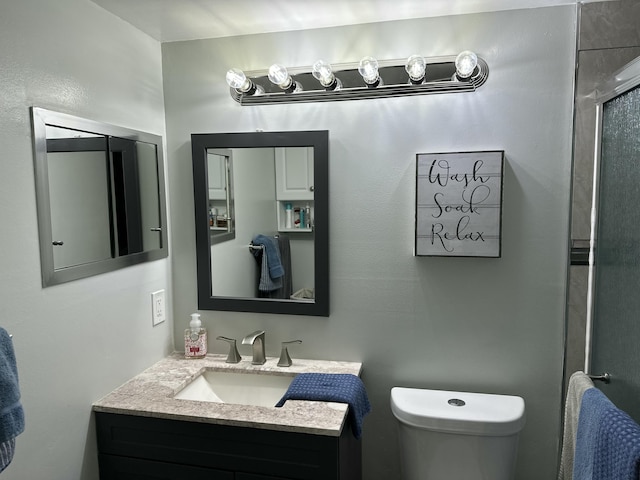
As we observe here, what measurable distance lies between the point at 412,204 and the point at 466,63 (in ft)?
1.71

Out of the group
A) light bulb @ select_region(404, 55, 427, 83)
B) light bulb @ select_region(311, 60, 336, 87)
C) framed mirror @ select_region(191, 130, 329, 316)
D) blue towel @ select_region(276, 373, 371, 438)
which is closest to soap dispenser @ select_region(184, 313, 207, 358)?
framed mirror @ select_region(191, 130, 329, 316)

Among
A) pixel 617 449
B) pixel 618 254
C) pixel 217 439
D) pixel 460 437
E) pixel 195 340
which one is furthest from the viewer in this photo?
pixel 195 340

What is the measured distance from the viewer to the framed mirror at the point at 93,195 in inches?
54.2

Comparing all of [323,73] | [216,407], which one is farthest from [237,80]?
[216,407]

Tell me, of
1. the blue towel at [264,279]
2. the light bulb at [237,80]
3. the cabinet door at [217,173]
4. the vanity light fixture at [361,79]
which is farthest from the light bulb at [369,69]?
the blue towel at [264,279]

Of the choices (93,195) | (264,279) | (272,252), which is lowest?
(264,279)

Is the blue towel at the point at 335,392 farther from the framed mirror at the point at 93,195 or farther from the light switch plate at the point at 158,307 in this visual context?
the framed mirror at the point at 93,195

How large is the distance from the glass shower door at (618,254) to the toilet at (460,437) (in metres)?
0.35

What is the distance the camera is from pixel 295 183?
1864mm

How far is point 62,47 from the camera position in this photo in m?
1.43

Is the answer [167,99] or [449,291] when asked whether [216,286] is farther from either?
[449,291]

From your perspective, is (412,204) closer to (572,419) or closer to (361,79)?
(361,79)

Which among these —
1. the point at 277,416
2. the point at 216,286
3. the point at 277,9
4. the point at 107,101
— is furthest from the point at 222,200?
the point at 277,416

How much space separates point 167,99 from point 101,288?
2.75 ft
